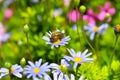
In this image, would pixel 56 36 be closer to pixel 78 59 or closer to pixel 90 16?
pixel 78 59

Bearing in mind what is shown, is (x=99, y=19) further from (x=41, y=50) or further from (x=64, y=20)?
(x=41, y=50)

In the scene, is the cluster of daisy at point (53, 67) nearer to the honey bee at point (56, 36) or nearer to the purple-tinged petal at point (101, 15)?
the honey bee at point (56, 36)

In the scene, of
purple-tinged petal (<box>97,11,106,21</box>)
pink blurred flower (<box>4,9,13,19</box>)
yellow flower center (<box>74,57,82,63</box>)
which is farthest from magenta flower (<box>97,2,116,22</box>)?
yellow flower center (<box>74,57,82,63</box>)

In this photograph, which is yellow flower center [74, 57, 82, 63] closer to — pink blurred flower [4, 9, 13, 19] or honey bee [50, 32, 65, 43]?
honey bee [50, 32, 65, 43]

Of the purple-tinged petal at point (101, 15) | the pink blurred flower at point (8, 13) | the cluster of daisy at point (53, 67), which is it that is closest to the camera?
the cluster of daisy at point (53, 67)

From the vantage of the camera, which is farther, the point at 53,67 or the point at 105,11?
the point at 105,11

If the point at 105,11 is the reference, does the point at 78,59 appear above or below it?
below

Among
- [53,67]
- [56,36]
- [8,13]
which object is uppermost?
[8,13]

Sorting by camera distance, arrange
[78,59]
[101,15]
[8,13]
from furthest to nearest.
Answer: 1. [8,13]
2. [101,15]
3. [78,59]

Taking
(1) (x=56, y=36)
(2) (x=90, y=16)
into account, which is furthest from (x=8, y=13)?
(1) (x=56, y=36)

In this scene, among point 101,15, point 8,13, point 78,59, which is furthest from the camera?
point 8,13

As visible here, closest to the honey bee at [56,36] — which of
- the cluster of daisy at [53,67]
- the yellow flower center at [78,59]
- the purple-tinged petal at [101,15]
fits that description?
the cluster of daisy at [53,67]
